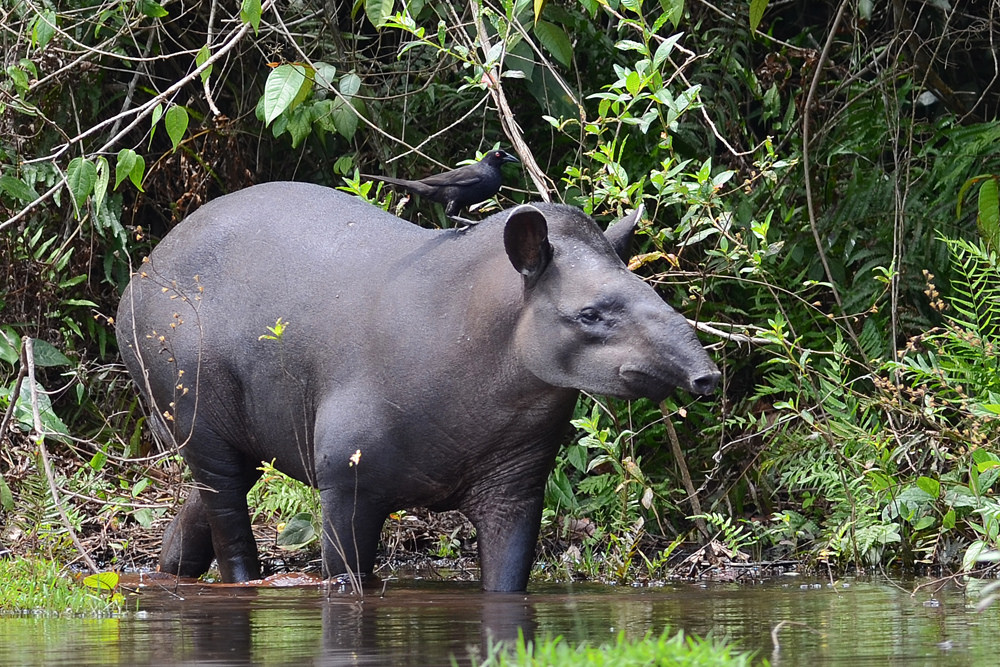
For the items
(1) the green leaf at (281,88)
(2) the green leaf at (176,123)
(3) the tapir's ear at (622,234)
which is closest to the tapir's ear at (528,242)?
(3) the tapir's ear at (622,234)

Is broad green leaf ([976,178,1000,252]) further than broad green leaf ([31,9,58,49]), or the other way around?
broad green leaf ([31,9,58,49])

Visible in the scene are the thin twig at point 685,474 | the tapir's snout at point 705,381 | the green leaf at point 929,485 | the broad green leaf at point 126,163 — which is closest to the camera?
the tapir's snout at point 705,381

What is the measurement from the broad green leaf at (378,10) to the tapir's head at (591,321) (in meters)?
1.51

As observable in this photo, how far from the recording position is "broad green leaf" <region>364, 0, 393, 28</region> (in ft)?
21.8

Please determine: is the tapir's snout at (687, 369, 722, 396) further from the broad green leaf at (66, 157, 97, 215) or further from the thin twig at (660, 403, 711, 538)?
the broad green leaf at (66, 157, 97, 215)

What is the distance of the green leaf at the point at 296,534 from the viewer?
23.6ft

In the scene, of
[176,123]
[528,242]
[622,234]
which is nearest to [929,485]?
[622,234]

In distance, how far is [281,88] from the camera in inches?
259

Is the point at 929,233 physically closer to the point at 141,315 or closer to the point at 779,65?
the point at 779,65

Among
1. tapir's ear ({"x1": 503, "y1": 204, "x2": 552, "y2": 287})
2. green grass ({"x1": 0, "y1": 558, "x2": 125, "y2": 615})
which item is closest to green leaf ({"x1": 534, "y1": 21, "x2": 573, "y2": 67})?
tapir's ear ({"x1": 503, "y1": 204, "x2": 552, "y2": 287})

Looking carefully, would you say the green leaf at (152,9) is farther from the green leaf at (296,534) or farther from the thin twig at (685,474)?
the thin twig at (685,474)

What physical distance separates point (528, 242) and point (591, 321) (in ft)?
1.24

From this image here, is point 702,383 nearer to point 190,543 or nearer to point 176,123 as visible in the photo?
point 176,123

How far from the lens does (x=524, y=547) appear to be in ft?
19.4
